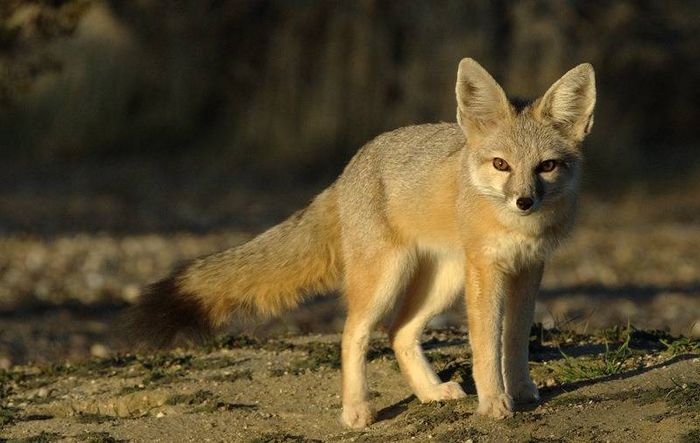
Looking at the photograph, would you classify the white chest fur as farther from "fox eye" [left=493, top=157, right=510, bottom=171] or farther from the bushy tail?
the bushy tail

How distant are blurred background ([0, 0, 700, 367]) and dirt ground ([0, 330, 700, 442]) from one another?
24.2 ft

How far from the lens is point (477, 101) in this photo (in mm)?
5996

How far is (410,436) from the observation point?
18.8 feet

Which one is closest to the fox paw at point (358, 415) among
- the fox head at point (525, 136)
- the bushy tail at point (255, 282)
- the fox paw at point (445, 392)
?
the fox paw at point (445, 392)

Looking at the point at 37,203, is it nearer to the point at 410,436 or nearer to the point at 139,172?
the point at 139,172

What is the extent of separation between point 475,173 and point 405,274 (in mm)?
704

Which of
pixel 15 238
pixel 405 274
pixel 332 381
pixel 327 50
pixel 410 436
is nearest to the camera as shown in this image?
pixel 410 436

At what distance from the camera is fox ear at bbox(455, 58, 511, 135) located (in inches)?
234

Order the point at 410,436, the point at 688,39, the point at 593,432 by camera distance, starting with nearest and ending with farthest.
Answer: the point at 593,432 → the point at 410,436 → the point at 688,39

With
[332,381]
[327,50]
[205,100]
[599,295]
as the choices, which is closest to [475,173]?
[332,381]

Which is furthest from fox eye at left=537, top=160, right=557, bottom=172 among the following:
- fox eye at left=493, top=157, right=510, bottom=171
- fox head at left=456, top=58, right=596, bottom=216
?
fox eye at left=493, top=157, right=510, bottom=171

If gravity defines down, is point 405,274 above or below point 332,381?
above

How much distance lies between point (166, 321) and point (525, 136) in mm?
2263

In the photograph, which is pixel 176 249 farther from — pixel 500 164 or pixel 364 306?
pixel 500 164
